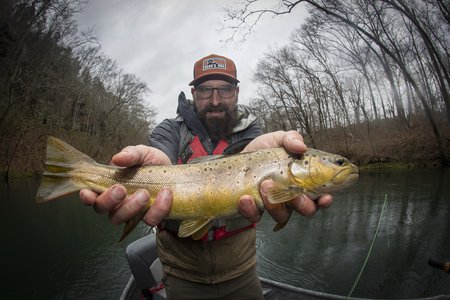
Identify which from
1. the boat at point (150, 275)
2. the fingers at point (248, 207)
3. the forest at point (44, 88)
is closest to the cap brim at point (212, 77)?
the fingers at point (248, 207)

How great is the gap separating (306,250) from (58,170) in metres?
7.86

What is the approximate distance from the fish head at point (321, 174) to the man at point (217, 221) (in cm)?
12

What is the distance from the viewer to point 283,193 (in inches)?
86.1

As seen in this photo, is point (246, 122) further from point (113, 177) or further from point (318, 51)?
point (318, 51)

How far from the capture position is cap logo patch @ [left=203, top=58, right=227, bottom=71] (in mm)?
3459

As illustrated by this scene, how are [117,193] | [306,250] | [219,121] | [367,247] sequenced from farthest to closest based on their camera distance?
1. [306,250]
2. [367,247]
3. [219,121]
4. [117,193]

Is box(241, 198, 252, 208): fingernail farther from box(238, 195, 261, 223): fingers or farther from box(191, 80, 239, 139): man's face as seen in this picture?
box(191, 80, 239, 139): man's face

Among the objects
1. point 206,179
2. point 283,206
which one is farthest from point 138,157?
point 283,206

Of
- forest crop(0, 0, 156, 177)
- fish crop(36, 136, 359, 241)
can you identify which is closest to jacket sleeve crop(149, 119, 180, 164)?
fish crop(36, 136, 359, 241)

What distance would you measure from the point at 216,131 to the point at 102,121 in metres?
51.3

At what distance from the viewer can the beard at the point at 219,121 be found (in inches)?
128

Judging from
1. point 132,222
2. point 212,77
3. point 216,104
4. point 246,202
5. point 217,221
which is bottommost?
point 217,221

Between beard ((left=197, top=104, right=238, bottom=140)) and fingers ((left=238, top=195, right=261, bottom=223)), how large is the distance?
4.00 ft

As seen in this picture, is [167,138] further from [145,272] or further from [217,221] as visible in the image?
[145,272]
